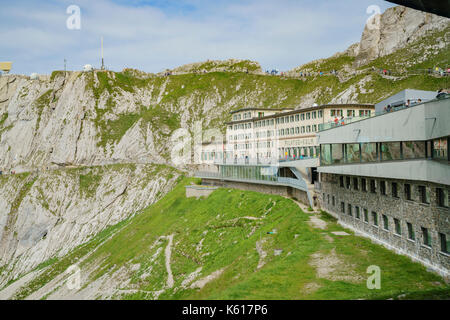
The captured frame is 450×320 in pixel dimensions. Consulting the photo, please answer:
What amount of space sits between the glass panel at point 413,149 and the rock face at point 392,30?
94.9m

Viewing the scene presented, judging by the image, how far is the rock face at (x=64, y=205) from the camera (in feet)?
321

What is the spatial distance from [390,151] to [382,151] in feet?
3.91

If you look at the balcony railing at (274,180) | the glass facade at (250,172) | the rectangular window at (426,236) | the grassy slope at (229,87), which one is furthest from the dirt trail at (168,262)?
the grassy slope at (229,87)

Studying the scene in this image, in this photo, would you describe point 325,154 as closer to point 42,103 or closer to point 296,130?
point 296,130

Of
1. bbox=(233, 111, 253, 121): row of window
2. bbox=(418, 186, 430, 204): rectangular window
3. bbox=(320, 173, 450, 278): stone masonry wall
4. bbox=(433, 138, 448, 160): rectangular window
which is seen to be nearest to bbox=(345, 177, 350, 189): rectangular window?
bbox=(320, 173, 450, 278): stone masonry wall

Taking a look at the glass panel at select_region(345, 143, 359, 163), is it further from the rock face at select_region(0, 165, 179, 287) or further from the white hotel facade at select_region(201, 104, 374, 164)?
the rock face at select_region(0, 165, 179, 287)

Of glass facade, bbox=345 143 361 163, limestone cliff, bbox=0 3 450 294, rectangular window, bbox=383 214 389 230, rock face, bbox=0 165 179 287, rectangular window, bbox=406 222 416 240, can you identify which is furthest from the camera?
limestone cliff, bbox=0 3 450 294

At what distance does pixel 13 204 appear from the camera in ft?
387

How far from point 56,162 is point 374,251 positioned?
12391 cm

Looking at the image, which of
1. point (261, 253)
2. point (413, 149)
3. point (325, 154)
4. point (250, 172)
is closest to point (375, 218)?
point (413, 149)

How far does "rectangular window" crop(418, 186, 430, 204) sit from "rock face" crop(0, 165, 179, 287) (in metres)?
76.2

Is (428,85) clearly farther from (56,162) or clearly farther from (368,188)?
(56,162)

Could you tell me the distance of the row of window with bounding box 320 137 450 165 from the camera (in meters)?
21.9
